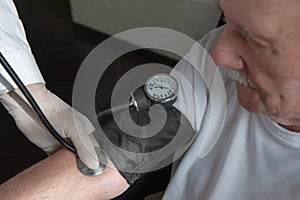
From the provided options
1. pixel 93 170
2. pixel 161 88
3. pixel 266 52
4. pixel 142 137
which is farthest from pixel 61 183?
pixel 266 52

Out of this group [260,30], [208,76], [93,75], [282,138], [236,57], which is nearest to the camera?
[260,30]

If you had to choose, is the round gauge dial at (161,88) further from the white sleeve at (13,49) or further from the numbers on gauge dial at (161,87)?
the white sleeve at (13,49)

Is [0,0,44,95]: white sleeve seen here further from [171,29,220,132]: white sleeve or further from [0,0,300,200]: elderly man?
[171,29,220,132]: white sleeve

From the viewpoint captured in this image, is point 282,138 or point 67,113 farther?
point 67,113

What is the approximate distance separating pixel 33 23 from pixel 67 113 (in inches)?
67.3

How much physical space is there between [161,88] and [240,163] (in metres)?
0.25

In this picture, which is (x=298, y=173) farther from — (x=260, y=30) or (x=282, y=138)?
(x=260, y=30)

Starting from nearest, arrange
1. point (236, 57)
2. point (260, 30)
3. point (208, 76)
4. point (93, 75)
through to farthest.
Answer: point (260, 30) → point (236, 57) → point (208, 76) → point (93, 75)

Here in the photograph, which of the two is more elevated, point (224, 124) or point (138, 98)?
point (138, 98)

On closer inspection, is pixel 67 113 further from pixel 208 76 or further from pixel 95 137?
pixel 208 76

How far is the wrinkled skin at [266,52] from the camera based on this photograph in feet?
2.18

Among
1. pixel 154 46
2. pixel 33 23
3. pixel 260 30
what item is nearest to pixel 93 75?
pixel 154 46

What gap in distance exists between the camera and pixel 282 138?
36.0 inches

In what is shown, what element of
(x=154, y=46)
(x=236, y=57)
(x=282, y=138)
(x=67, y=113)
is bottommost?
(x=154, y=46)
